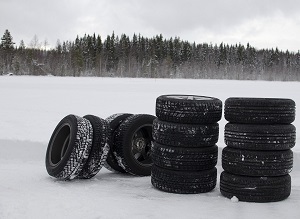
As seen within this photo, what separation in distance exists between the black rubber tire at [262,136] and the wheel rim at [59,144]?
290 cm

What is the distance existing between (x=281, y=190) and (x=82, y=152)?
2792mm

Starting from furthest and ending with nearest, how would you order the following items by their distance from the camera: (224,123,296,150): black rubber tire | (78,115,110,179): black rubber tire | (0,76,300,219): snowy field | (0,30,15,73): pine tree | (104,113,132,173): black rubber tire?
(0,30,15,73): pine tree
(104,113,132,173): black rubber tire
(78,115,110,179): black rubber tire
(224,123,296,150): black rubber tire
(0,76,300,219): snowy field

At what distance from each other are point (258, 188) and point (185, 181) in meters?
A: 0.97

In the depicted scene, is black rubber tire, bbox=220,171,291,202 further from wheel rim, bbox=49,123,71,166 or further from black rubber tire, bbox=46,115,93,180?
wheel rim, bbox=49,123,71,166

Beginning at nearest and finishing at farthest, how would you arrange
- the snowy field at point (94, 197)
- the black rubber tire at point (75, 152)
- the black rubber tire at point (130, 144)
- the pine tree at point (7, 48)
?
1. the snowy field at point (94, 197)
2. the black rubber tire at point (75, 152)
3. the black rubber tire at point (130, 144)
4. the pine tree at point (7, 48)

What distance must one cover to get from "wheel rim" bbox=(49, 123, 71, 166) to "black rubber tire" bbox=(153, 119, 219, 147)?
1.89 m

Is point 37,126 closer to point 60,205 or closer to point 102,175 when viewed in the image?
point 102,175

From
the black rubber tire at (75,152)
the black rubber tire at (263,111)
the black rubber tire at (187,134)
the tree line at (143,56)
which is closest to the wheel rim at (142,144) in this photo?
the black rubber tire at (75,152)

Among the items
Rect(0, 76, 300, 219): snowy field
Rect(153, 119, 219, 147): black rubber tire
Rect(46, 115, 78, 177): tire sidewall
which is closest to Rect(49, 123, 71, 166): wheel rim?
Rect(46, 115, 78, 177): tire sidewall

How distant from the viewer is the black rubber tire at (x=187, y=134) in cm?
540

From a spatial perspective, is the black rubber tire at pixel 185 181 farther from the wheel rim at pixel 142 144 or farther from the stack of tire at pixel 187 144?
the wheel rim at pixel 142 144

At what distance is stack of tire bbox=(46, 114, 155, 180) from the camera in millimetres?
5816

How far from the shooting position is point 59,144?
22.1ft

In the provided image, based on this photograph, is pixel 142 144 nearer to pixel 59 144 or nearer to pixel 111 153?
pixel 111 153
